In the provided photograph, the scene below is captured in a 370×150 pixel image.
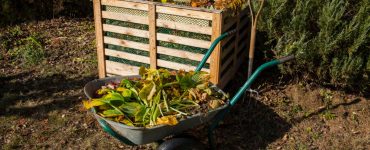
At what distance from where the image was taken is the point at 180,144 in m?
3.43

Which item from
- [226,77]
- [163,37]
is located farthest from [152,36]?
[226,77]

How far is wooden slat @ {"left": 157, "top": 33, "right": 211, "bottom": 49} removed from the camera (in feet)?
14.7

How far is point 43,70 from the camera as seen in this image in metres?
5.86

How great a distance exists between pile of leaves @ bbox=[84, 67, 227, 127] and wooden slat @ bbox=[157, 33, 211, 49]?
2.54 feet

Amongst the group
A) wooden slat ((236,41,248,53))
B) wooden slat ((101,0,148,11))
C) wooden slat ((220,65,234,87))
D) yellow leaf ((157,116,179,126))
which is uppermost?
wooden slat ((101,0,148,11))

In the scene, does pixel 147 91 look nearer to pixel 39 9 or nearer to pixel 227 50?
pixel 227 50

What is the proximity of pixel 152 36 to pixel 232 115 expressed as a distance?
1.18 m

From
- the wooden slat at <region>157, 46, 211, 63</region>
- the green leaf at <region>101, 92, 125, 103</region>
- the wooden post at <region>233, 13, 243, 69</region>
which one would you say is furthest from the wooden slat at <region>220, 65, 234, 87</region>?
the green leaf at <region>101, 92, 125, 103</region>

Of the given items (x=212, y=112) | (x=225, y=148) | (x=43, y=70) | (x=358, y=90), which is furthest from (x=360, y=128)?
(x=43, y=70)

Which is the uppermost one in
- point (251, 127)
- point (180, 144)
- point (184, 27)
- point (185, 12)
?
point (185, 12)

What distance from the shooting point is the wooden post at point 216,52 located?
4268 mm

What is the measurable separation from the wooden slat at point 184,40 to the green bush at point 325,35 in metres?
0.67

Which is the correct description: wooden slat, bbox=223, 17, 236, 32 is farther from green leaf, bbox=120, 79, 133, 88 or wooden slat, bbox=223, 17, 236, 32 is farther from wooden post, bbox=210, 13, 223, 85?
green leaf, bbox=120, 79, 133, 88

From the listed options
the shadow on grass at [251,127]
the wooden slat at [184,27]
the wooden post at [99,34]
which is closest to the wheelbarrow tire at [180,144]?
the shadow on grass at [251,127]
